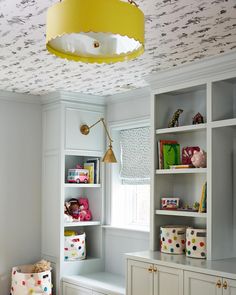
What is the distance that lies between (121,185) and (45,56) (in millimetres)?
2200

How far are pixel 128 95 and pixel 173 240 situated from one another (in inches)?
71.3

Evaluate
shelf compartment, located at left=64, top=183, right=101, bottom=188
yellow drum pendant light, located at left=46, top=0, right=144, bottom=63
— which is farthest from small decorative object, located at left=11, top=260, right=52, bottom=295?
yellow drum pendant light, located at left=46, top=0, right=144, bottom=63

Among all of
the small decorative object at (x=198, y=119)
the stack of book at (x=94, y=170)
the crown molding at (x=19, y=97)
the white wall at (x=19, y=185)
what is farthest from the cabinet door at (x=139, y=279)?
the crown molding at (x=19, y=97)

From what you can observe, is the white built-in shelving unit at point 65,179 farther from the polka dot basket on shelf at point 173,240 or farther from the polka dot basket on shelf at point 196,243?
the polka dot basket on shelf at point 196,243

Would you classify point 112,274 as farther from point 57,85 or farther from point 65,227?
point 57,85

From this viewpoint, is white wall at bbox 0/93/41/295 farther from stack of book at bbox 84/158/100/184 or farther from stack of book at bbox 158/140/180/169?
stack of book at bbox 158/140/180/169

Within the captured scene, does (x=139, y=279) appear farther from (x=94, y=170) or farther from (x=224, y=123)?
(x=94, y=170)

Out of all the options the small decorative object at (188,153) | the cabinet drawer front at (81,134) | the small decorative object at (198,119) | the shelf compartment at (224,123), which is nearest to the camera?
the shelf compartment at (224,123)

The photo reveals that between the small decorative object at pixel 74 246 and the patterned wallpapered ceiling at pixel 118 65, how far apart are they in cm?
164

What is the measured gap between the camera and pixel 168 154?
14.8 ft

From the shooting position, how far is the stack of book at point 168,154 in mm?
4504

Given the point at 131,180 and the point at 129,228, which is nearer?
the point at 129,228

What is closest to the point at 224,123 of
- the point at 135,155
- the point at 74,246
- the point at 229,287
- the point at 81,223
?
the point at 229,287

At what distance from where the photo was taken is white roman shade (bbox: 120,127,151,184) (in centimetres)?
530
